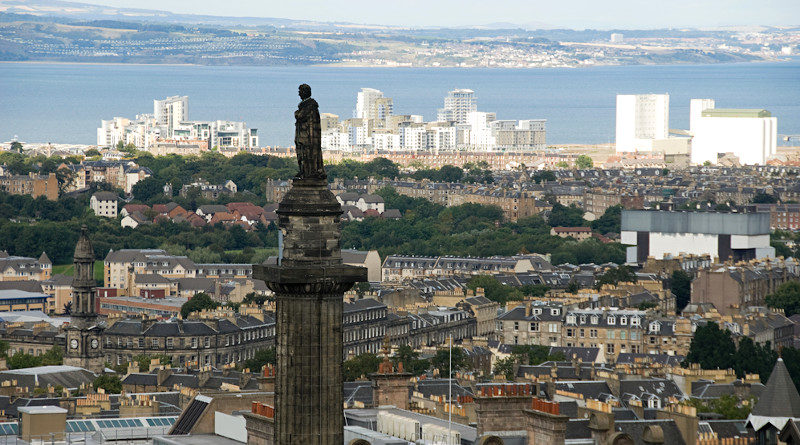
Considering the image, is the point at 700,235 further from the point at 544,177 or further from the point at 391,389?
the point at 391,389

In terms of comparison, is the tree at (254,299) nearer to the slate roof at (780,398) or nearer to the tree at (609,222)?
the tree at (609,222)

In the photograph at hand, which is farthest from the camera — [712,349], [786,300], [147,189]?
[147,189]

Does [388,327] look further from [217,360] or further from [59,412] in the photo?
[59,412]

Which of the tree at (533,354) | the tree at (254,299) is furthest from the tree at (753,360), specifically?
the tree at (254,299)

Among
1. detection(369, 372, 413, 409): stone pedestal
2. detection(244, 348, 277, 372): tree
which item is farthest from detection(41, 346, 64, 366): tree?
detection(369, 372, 413, 409): stone pedestal

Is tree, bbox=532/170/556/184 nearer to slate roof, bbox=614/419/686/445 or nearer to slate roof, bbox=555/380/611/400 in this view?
slate roof, bbox=555/380/611/400

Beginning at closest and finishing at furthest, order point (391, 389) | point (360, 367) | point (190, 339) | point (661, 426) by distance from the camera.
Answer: point (391, 389) < point (661, 426) < point (360, 367) < point (190, 339)

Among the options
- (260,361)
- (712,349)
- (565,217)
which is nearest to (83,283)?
(260,361)
